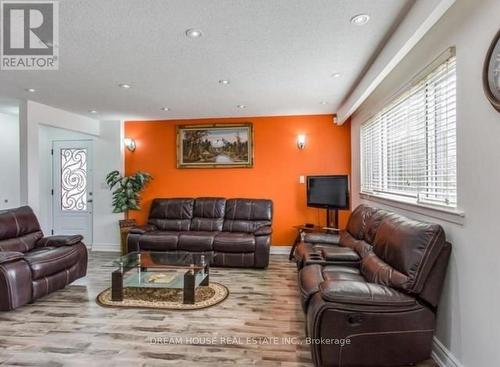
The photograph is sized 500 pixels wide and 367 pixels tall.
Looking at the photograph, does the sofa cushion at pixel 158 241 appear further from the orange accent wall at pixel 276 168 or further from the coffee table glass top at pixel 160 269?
the orange accent wall at pixel 276 168

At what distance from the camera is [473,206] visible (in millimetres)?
1753

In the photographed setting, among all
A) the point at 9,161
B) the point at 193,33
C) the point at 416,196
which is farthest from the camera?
the point at 9,161

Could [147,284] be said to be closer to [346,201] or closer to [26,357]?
[26,357]

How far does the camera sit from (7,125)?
5.30 meters

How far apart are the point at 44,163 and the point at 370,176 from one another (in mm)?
6290

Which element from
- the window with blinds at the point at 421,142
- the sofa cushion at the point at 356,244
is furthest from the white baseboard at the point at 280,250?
the window with blinds at the point at 421,142

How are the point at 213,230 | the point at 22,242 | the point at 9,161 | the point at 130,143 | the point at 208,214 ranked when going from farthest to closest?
the point at 130,143 → the point at 9,161 → the point at 208,214 → the point at 213,230 → the point at 22,242

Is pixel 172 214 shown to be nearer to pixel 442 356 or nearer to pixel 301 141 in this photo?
pixel 301 141

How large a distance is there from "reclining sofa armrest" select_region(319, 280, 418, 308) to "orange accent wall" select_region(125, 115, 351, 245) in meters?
3.28

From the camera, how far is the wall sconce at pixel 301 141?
512 centimetres

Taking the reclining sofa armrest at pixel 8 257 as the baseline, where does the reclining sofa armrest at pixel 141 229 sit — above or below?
below

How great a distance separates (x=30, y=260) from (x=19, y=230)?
0.79 m

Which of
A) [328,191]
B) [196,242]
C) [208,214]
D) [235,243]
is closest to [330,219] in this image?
[328,191]

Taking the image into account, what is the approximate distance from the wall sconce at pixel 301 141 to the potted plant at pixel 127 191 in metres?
2.88
